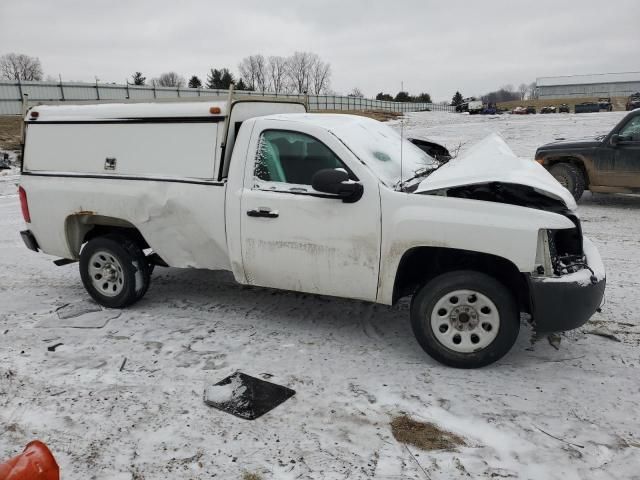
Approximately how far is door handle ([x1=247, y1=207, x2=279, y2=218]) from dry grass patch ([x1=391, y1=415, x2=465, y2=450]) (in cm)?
183

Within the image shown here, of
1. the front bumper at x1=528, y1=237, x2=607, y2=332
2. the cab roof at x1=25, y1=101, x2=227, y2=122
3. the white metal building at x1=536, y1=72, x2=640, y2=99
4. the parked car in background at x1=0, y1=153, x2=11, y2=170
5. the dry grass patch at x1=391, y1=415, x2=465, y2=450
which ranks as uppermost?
the white metal building at x1=536, y1=72, x2=640, y2=99

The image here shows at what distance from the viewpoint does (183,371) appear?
156 inches

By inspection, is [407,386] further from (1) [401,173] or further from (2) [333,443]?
(1) [401,173]

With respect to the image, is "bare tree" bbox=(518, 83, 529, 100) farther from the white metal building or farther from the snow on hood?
the snow on hood

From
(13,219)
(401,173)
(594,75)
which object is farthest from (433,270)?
(594,75)

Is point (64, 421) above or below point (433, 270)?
below

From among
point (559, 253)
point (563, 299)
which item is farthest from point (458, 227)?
point (559, 253)

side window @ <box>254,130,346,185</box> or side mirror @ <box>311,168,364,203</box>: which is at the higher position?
side window @ <box>254,130,346,185</box>

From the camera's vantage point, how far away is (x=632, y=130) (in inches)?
367

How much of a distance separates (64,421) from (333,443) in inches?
67.3

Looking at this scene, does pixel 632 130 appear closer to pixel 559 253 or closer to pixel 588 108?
pixel 559 253

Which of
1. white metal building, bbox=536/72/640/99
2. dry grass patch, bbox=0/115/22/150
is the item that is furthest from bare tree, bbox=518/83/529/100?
dry grass patch, bbox=0/115/22/150

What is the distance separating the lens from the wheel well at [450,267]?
3881 millimetres

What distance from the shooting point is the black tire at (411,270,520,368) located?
12.1 feet
